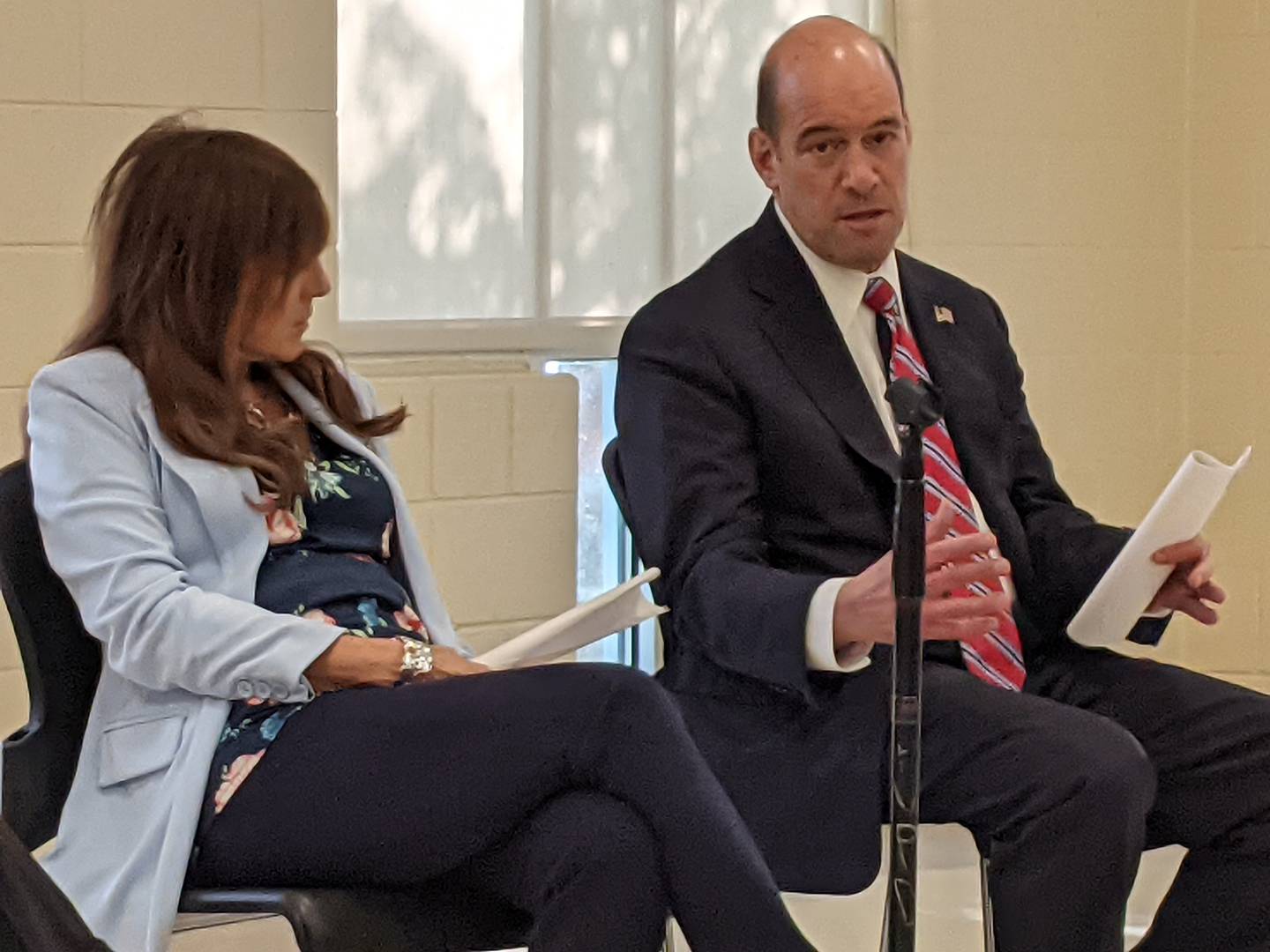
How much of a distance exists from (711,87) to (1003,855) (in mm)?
1747

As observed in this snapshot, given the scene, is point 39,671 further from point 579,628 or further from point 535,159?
point 535,159

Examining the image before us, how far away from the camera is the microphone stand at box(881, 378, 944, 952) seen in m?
1.80

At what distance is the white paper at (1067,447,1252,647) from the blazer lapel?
30cm

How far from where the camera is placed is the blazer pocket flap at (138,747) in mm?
1953

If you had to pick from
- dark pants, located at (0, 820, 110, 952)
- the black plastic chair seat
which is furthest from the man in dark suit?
dark pants, located at (0, 820, 110, 952)

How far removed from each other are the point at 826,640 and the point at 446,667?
45cm

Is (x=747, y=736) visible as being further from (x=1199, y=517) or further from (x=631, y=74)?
(x=631, y=74)

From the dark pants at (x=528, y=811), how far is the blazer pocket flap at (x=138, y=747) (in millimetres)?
89

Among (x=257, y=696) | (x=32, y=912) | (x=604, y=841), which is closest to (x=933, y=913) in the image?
(x=604, y=841)

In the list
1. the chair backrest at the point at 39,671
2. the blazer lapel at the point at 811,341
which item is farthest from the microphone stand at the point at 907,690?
the chair backrest at the point at 39,671

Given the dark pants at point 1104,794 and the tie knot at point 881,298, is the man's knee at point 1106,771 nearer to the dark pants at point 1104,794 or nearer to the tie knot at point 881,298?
the dark pants at point 1104,794

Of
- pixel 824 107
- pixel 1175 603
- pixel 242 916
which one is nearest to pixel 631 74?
pixel 824 107

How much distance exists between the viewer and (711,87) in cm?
353

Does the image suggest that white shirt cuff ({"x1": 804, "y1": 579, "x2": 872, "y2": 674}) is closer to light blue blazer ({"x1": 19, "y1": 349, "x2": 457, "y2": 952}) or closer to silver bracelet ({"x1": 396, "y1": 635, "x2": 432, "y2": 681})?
silver bracelet ({"x1": 396, "y1": 635, "x2": 432, "y2": 681})
